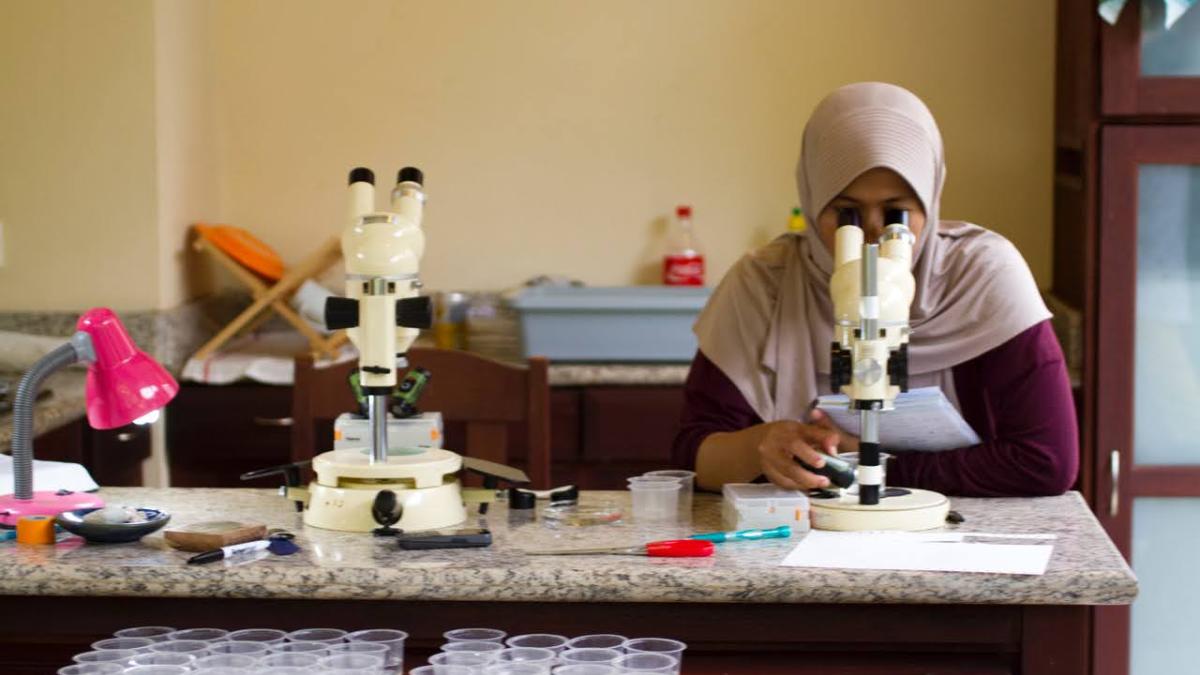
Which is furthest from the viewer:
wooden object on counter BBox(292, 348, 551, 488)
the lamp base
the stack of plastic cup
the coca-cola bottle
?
the coca-cola bottle

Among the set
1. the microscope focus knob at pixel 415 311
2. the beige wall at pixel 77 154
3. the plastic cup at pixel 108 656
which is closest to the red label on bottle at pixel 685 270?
the beige wall at pixel 77 154

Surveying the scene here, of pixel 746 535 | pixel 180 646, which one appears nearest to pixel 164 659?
pixel 180 646

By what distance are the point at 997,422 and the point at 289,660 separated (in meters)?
1.18

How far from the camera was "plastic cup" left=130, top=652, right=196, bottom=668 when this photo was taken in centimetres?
151

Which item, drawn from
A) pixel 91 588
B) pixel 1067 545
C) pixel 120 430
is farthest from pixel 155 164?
pixel 1067 545

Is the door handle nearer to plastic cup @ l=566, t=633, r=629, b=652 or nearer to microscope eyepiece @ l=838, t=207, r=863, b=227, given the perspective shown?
microscope eyepiece @ l=838, t=207, r=863, b=227

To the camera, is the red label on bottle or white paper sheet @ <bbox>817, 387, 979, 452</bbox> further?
the red label on bottle

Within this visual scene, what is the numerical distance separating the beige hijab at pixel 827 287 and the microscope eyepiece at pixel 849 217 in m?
0.03

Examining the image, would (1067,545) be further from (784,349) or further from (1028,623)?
(784,349)

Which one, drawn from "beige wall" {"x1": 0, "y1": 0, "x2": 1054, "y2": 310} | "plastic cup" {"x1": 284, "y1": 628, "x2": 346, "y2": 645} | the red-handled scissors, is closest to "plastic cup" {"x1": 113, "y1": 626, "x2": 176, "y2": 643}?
"plastic cup" {"x1": 284, "y1": 628, "x2": 346, "y2": 645}

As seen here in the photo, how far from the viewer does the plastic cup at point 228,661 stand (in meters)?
1.52

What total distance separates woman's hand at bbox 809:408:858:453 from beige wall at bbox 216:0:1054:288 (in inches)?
75.9

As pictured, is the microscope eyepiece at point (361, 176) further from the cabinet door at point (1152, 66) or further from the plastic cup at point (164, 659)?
the cabinet door at point (1152, 66)

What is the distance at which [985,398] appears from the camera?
92.9 inches
